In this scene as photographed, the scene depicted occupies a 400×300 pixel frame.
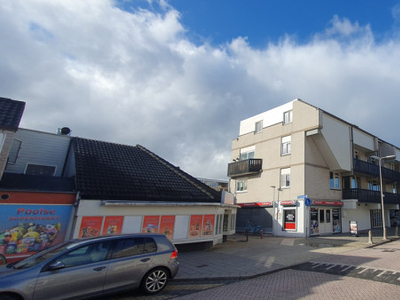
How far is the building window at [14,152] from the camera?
13.1 metres

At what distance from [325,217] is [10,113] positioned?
23475 millimetres

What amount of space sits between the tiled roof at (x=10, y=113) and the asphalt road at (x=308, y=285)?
8087 millimetres

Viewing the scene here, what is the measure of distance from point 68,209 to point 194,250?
6.46 metres

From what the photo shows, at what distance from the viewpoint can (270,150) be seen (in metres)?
24.9

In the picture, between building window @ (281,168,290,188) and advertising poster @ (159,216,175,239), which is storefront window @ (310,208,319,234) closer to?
building window @ (281,168,290,188)

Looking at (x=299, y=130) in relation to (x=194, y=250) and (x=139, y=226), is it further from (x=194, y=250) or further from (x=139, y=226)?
(x=139, y=226)

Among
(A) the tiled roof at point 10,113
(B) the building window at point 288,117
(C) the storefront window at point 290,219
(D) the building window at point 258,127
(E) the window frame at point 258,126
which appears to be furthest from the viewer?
(D) the building window at point 258,127

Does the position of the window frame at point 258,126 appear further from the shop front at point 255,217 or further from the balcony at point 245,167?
the shop front at point 255,217

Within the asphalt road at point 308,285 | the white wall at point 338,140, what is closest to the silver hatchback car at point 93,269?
the asphalt road at point 308,285

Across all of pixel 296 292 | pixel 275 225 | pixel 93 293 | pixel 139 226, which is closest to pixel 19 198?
pixel 139 226

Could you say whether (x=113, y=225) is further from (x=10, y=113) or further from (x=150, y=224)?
(x=10, y=113)

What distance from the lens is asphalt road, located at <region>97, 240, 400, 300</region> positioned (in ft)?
20.8

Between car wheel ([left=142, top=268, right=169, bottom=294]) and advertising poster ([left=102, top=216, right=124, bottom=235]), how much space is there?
4.88 meters

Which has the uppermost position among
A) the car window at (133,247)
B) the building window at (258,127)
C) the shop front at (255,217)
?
the building window at (258,127)
